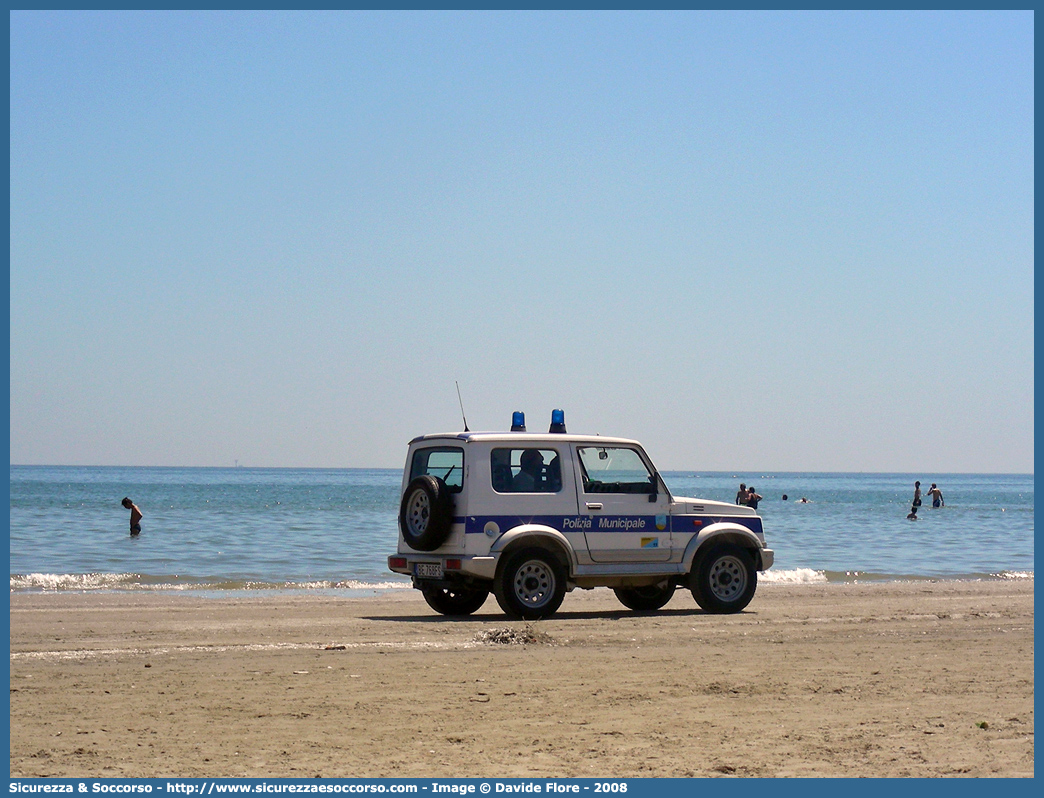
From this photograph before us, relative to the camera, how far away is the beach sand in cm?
657

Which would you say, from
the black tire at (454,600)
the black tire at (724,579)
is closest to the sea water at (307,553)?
the black tire at (454,600)

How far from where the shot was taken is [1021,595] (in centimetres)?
1708

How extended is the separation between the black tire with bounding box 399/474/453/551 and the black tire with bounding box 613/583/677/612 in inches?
116

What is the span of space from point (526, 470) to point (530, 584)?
4.08 feet

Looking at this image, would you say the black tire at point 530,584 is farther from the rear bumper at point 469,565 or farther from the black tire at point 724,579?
the black tire at point 724,579

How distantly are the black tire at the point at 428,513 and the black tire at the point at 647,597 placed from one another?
9.67 feet

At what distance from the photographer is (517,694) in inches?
334

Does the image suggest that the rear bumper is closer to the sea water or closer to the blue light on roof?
the blue light on roof

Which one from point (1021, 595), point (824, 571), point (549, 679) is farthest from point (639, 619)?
point (824, 571)

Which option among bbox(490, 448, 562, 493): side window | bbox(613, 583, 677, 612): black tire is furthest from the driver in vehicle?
bbox(613, 583, 677, 612): black tire

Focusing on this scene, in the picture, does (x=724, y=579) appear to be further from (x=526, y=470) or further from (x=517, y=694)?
(x=517, y=694)

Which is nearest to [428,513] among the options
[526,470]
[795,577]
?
[526,470]

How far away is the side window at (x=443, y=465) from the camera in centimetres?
1323
